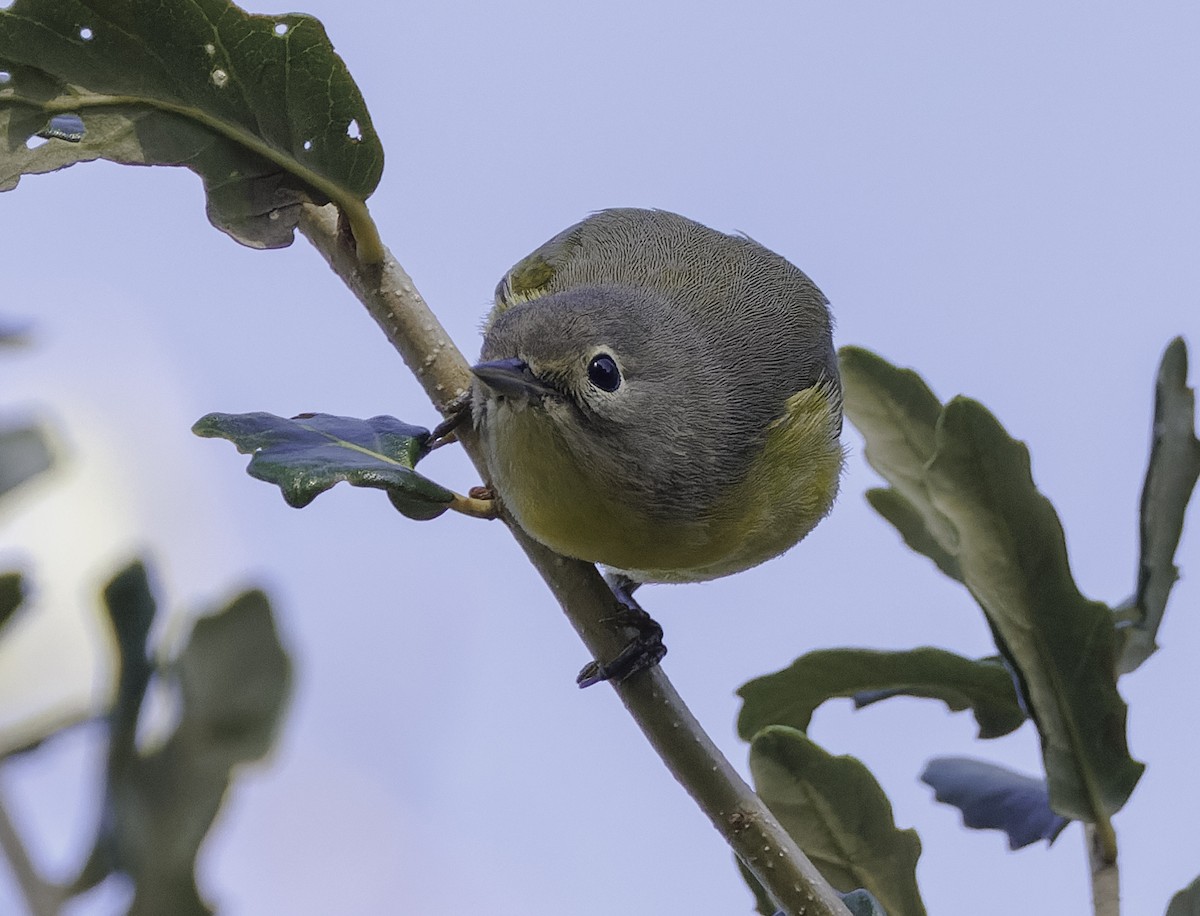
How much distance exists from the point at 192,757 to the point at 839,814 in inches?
54.5

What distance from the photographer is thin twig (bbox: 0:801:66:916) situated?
58 centimetres

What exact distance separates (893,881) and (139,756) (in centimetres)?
147

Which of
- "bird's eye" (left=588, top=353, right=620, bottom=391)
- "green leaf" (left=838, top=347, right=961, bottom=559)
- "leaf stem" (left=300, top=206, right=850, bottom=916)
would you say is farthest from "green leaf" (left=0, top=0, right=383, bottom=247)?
"green leaf" (left=838, top=347, right=961, bottom=559)

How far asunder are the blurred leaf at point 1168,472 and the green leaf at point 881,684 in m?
0.28

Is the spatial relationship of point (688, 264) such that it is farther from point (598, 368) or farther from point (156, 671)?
point (156, 671)

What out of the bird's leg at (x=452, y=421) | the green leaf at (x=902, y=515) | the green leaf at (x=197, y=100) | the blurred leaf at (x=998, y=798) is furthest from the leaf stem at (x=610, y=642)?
the green leaf at (x=902, y=515)

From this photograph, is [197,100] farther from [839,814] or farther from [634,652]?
[839,814]

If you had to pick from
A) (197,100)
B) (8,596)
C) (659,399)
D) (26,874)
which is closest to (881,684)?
(659,399)

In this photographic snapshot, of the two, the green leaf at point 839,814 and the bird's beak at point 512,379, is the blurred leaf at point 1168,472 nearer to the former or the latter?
the green leaf at point 839,814

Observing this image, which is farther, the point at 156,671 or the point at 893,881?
the point at 893,881

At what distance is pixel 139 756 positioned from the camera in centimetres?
73

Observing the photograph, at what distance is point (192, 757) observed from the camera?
A: 2.37 feet

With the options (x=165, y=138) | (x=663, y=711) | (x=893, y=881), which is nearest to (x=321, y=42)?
(x=165, y=138)

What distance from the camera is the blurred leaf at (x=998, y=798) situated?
2053mm
